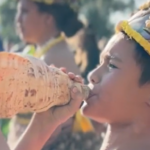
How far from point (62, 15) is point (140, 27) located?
87.2 inches

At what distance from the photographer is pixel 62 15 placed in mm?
4508

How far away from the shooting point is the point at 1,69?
215cm

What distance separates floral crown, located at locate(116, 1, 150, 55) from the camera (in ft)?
7.55

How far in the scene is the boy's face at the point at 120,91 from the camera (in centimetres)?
232

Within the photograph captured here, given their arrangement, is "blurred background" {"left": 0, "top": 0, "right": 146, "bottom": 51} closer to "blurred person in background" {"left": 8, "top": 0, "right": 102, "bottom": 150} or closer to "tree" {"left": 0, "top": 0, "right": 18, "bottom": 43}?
"tree" {"left": 0, "top": 0, "right": 18, "bottom": 43}

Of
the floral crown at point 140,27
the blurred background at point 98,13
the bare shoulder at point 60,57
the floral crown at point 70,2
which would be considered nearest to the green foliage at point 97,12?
the blurred background at point 98,13

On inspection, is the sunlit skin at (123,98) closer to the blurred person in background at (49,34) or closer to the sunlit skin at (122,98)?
the sunlit skin at (122,98)

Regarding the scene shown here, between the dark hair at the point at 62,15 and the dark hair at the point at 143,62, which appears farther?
the dark hair at the point at 62,15

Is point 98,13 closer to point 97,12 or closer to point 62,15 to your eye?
point 97,12

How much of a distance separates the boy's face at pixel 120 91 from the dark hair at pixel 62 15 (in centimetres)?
216

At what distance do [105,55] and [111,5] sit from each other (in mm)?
12915

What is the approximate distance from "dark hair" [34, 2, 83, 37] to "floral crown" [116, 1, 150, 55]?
207 centimetres

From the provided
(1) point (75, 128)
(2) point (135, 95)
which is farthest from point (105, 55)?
(1) point (75, 128)

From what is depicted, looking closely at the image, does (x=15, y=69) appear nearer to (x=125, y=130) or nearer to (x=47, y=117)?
(x=47, y=117)
